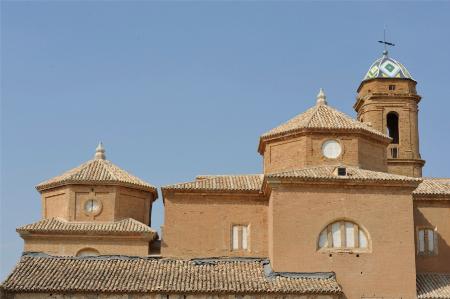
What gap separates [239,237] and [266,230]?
3.52 feet

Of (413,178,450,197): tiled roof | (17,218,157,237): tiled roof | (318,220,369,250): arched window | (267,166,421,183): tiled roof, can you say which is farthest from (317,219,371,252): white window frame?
(17,218,157,237): tiled roof

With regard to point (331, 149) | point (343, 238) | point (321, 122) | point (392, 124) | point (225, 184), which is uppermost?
point (392, 124)

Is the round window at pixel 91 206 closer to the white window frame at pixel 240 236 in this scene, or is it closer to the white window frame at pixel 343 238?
the white window frame at pixel 240 236

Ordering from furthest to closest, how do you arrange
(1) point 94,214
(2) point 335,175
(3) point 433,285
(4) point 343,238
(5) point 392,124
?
(5) point 392,124 → (1) point 94,214 → (3) point 433,285 → (2) point 335,175 → (4) point 343,238

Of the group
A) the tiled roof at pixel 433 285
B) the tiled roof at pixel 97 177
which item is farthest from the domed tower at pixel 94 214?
the tiled roof at pixel 433 285

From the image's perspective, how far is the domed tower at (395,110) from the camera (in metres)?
37.5

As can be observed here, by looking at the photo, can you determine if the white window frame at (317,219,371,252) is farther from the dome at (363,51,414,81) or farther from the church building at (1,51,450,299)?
the dome at (363,51,414,81)

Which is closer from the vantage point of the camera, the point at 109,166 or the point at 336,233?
the point at 336,233

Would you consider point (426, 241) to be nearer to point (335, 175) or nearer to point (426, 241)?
point (426, 241)

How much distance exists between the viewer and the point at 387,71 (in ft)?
129

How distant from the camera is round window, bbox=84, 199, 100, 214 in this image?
3250cm

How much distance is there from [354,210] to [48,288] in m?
10.9

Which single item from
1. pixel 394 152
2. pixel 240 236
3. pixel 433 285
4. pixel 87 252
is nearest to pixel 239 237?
pixel 240 236

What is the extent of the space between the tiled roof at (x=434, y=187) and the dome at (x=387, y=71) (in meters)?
7.34
